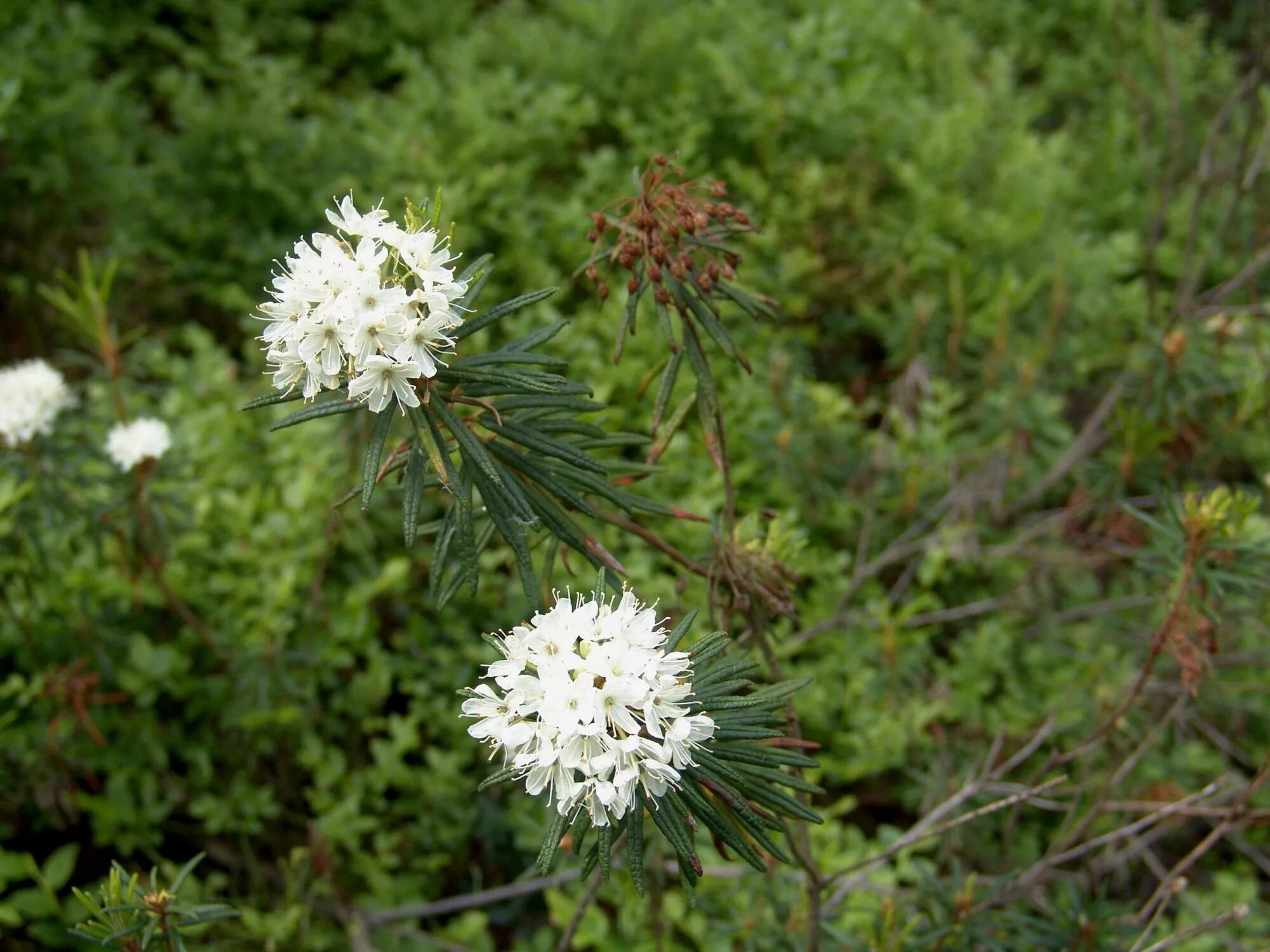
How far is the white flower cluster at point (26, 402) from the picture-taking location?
236 centimetres

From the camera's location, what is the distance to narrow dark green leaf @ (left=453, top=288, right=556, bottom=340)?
1.47 metres

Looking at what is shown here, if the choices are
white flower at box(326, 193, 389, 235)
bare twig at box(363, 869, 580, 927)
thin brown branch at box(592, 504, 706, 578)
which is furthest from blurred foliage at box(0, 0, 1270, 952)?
white flower at box(326, 193, 389, 235)

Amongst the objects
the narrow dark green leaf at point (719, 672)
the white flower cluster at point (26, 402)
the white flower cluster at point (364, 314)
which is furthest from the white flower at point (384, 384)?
the white flower cluster at point (26, 402)

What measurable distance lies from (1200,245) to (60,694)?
173 inches

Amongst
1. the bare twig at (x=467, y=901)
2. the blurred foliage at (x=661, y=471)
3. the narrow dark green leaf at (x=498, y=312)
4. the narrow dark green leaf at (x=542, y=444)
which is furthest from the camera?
the blurred foliage at (x=661, y=471)

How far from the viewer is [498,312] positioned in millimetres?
1509

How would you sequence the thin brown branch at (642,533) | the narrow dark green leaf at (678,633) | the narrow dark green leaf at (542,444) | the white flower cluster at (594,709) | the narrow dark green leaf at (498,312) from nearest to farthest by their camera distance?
the white flower cluster at (594,709) → the narrow dark green leaf at (678,633) → the narrow dark green leaf at (498,312) → the narrow dark green leaf at (542,444) → the thin brown branch at (642,533)

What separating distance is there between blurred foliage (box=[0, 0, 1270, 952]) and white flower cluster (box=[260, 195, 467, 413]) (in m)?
0.85

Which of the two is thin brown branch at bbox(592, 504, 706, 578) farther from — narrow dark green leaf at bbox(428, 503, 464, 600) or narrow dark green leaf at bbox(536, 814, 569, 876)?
narrow dark green leaf at bbox(536, 814, 569, 876)

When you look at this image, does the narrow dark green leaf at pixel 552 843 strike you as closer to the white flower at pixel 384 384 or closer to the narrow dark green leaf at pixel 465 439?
the narrow dark green leaf at pixel 465 439

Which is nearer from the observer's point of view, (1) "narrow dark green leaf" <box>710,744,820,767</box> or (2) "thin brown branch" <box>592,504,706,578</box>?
(1) "narrow dark green leaf" <box>710,744,820,767</box>

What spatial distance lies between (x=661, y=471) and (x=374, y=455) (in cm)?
60

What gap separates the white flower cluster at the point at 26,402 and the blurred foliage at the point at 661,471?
76 mm

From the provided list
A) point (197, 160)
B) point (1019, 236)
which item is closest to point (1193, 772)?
point (1019, 236)
